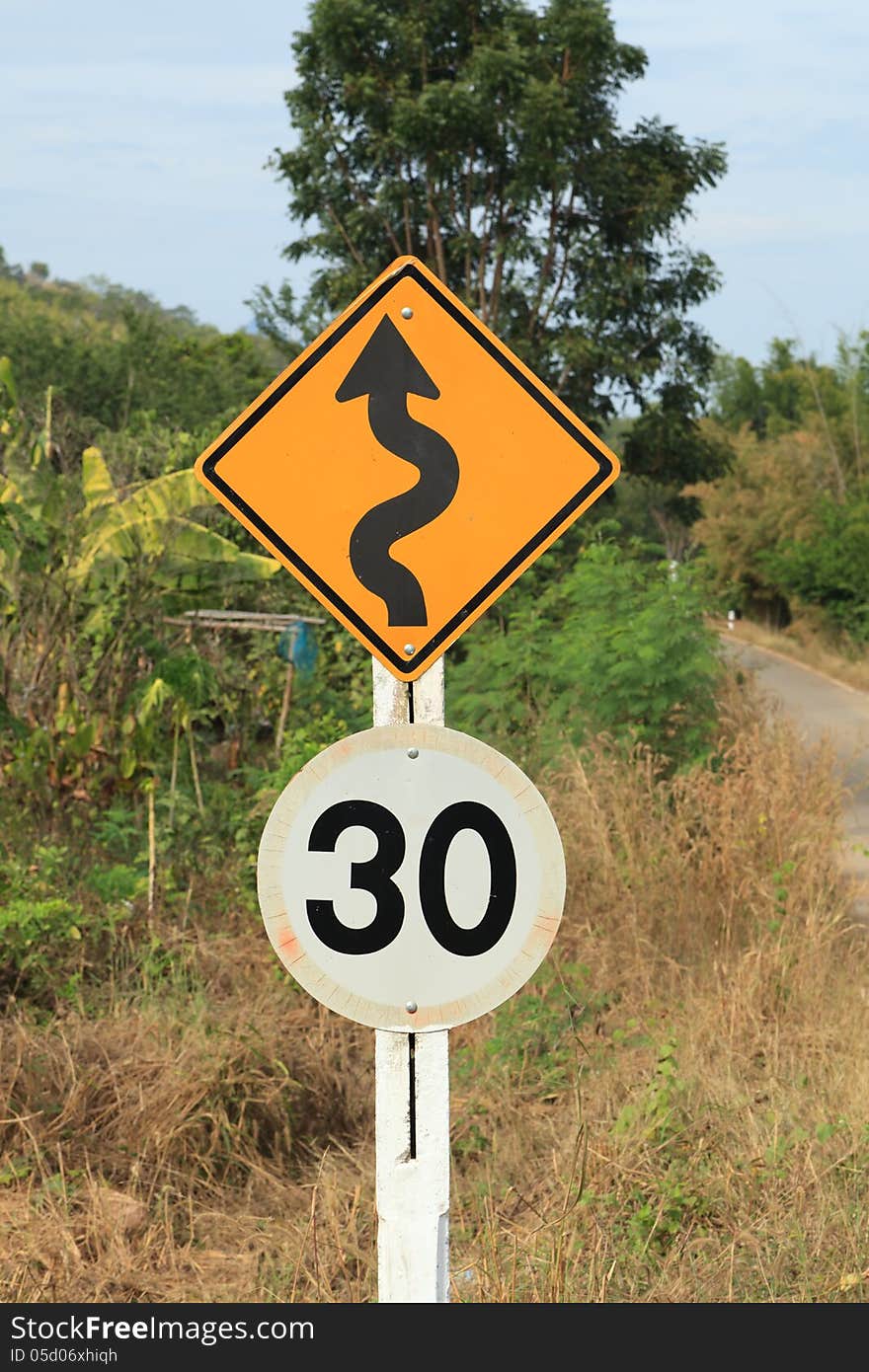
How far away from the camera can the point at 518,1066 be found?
634 cm

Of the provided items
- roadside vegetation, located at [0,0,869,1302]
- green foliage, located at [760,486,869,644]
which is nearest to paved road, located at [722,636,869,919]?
roadside vegetation, located at [0,0,869,1302]

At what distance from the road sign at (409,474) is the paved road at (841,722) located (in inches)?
226

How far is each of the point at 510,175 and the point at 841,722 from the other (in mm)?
9830

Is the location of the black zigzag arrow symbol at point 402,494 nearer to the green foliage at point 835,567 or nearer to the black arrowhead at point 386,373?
the black arrowhead at point 386,373

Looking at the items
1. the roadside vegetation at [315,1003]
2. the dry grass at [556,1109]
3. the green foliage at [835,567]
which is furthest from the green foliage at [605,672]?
the green foliage at [835,567]

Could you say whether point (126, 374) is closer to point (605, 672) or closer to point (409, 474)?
point (605, 672)

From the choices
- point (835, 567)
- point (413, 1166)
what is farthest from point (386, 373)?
point (835, 567)

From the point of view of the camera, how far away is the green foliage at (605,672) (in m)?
10.4

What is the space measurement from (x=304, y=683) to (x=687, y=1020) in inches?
282

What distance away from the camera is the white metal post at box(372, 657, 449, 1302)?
9.84 feet

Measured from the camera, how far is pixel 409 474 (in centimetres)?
308

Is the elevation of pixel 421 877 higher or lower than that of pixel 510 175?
lower

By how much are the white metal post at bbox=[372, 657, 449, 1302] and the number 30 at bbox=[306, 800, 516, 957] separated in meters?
0.22

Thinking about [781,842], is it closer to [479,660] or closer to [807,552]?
[479,660]
